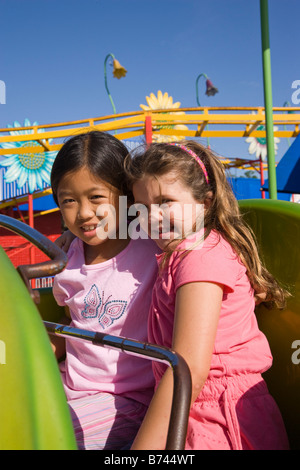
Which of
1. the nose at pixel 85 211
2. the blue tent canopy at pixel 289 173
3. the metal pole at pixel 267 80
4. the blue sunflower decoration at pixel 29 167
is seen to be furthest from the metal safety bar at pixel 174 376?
the blue sunflower decoration at pixel 29 167

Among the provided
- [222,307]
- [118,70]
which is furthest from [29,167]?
[222,307]

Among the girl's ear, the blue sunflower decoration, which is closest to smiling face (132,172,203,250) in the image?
the girl's ear

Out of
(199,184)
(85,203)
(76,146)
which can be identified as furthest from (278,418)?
(76,146)

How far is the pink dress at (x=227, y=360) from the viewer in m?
0.66

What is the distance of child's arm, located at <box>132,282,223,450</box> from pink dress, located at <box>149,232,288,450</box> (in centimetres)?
2

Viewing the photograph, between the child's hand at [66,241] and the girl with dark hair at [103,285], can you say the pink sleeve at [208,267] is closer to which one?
the girl with dark hair at [103,285]

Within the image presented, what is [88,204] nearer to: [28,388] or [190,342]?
[190,342]

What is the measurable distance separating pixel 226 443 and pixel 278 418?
13cm

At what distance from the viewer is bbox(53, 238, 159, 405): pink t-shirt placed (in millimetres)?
863

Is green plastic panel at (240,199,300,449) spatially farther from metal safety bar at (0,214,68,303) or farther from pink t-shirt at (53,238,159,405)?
metal safety bar at (0,214,68,303)

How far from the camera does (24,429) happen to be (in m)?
0.34

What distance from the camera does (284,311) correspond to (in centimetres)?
84
